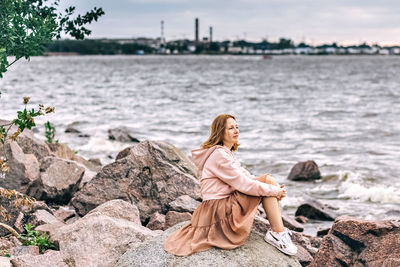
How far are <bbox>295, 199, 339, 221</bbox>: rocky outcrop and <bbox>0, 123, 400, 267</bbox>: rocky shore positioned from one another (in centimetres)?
135

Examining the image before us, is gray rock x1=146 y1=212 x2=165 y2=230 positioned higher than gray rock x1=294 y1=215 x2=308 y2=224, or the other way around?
gray rock x1=146 y1=212 x2=165 y2=230

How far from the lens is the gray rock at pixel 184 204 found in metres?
7.85

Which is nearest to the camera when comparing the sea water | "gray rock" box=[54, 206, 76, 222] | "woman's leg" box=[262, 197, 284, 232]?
"woman's leg" box=[262, 197, 284, 232]

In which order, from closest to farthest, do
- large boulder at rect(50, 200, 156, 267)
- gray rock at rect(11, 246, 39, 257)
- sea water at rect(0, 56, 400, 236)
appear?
1. large boulder at rect(50, 200, 156, 267)
2. gray rock at rect(11, 246, 39, 257)
3. sea water at rect(0, 56, 400, 236)

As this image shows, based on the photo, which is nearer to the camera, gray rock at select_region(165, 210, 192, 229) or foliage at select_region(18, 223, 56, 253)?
foliage at select_region(18, 223, 56, 253)

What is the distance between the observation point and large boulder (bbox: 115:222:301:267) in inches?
214

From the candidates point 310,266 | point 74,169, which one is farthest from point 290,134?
point 310,266

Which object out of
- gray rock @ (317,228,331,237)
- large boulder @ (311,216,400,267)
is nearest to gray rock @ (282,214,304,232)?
gray rock @ (317,228,331,237)

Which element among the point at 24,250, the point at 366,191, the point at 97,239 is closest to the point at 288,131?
the point at 366,191

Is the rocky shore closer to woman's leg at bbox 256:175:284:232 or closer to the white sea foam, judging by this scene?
woman's leg at bbox 256:175:284:232

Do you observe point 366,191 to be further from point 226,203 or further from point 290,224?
point 226,203

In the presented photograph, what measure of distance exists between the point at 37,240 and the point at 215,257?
96.0 inches

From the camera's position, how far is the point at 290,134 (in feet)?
78.9

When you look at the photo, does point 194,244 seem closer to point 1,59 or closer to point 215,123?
point 215,123
